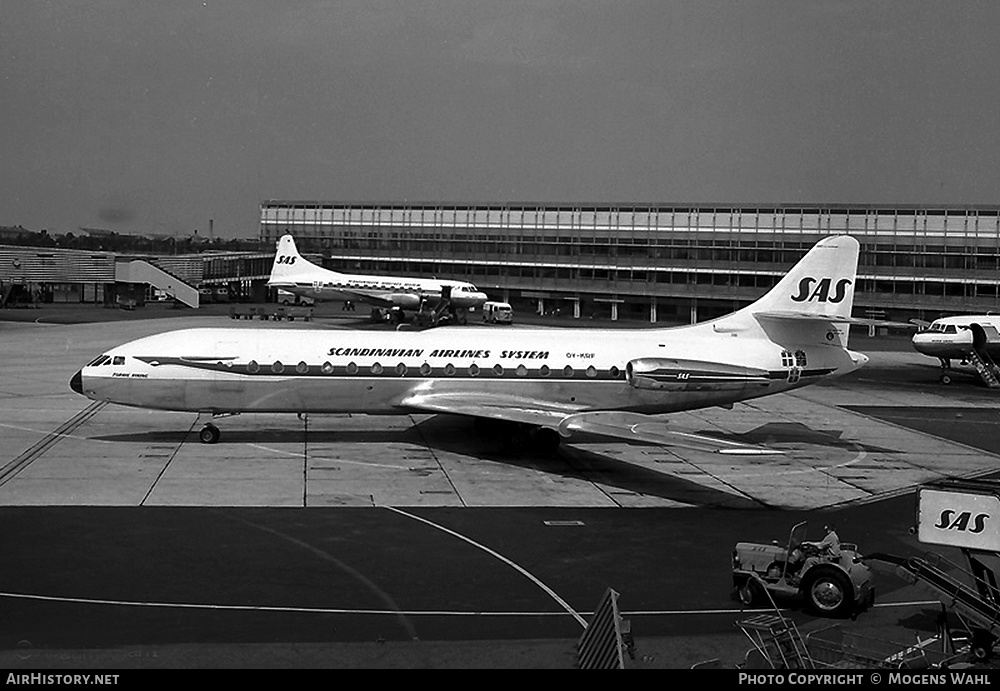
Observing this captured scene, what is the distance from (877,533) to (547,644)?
38.2 feet

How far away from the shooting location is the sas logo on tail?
3572cm

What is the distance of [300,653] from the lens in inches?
604

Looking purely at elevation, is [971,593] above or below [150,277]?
below

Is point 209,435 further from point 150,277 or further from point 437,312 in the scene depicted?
point 150,277

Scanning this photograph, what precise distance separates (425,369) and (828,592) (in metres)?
18.0

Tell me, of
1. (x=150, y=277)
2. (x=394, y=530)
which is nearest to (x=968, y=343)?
(x=394, y=530)

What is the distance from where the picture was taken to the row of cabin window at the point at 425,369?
3269 centimetres

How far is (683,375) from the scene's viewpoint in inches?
1307

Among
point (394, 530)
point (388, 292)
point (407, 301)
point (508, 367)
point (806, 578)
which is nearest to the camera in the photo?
point (806, 578)

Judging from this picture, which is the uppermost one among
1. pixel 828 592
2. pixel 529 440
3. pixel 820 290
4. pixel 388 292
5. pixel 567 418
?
pixel 820 290

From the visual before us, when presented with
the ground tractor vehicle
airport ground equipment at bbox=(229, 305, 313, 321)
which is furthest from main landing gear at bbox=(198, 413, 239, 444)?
airport ground equipment at bbox=(229, 305, 313, 321)

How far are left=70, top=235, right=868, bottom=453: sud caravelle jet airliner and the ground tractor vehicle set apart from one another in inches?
471
